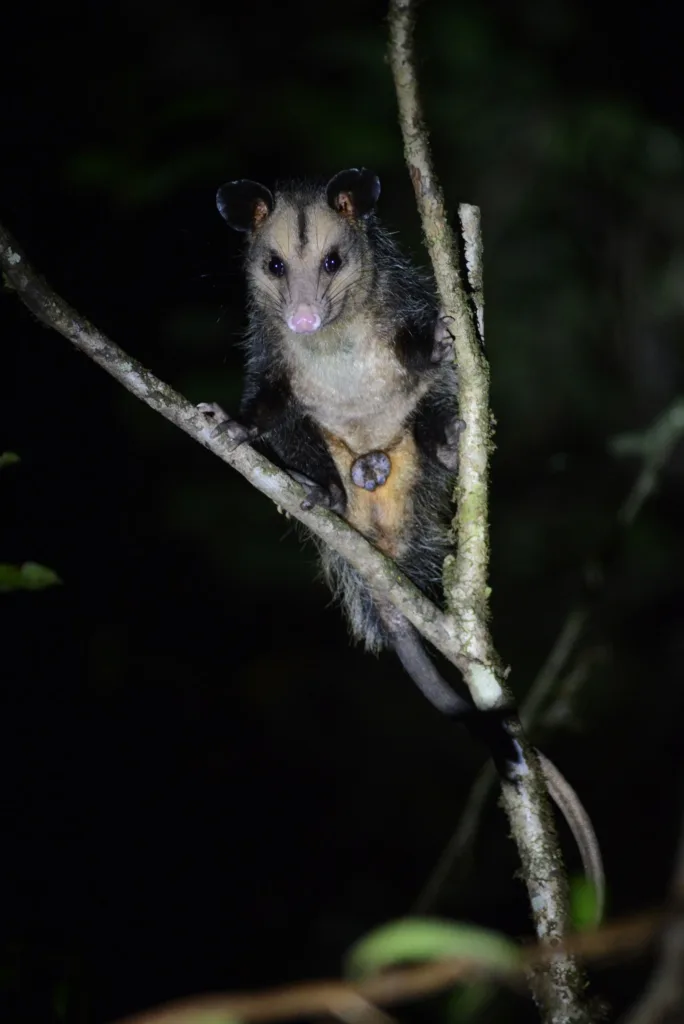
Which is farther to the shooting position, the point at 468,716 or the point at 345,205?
the point at 345,205

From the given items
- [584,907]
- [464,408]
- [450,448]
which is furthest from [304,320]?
[584,907]

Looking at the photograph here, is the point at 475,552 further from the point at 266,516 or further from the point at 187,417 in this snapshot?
the point at 266,516

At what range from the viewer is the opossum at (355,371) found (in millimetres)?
2684

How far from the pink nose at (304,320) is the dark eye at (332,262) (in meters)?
0.20

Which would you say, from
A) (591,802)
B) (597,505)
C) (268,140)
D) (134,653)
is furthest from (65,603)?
(597,505)

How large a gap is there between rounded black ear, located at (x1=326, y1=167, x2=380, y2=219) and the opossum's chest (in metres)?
0.35

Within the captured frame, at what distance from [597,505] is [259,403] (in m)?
3.26

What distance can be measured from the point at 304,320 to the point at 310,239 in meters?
0.32

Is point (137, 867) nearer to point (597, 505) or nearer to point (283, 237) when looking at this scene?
point (283, 237)

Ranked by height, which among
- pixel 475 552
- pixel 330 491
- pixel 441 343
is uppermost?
pixel 441 343

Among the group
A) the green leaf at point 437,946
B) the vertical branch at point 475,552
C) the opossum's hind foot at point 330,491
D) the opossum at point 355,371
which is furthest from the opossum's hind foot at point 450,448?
the green leaf at point 437,946

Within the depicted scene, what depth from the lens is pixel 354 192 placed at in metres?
2.69

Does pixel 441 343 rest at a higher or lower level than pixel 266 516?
lower

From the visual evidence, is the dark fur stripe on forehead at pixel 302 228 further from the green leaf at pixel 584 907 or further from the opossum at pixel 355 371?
the green leaf at pixel 584 907
